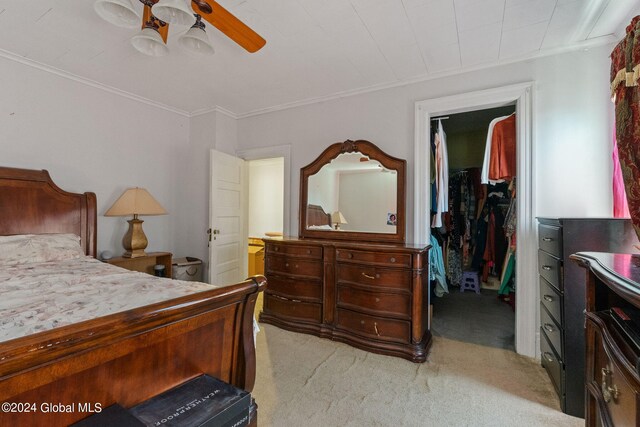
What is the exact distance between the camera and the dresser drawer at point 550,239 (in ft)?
5.66

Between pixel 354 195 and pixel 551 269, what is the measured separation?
5.70ft

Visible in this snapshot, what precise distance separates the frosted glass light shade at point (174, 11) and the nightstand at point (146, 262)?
244cm

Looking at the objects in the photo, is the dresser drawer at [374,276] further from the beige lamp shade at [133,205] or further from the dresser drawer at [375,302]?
the beige lamp shade at [133,205]

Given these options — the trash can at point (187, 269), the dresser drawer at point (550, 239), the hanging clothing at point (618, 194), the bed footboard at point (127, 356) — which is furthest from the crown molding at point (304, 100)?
the bed footboard at point (127, 356)

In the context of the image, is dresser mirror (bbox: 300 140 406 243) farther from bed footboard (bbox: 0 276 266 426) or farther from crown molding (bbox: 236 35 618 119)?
bed footboard (bbox: 0 276 266 426)

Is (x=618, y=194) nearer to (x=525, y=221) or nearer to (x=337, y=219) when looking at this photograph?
(x=525, y=221)

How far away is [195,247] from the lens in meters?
3.79

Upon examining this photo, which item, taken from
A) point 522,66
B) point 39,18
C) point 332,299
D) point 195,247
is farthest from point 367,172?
point 39,18

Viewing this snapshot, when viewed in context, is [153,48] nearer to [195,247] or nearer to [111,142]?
[111,142]

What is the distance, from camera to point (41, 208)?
102 inches

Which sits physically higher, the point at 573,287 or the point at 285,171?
the point at 285,171

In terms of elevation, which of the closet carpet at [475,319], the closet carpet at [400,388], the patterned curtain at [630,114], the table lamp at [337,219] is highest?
the patterned curtain at [630,114]

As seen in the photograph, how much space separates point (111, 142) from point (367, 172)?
282 centimetres

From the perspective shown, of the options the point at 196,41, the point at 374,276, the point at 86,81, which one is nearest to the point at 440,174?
the point at 374,276
